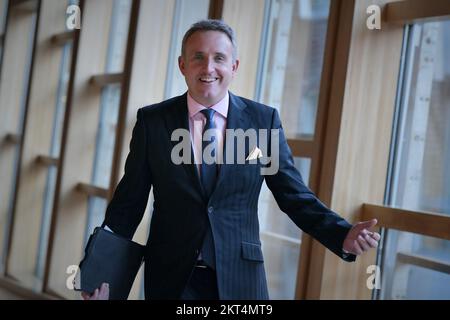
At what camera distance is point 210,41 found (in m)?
1.48

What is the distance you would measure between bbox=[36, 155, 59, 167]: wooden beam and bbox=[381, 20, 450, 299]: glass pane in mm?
1386

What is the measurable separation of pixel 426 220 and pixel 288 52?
3.46 ft

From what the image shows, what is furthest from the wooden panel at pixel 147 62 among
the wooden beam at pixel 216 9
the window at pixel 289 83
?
the window at pixel 289 83

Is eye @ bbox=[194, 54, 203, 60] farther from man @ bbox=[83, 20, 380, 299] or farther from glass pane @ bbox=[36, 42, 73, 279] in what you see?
glass pane @ bbox=[36, 42, 73, 279]

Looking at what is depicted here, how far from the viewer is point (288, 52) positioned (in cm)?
290

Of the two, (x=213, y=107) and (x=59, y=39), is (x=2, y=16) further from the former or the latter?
(x=213, y=107)

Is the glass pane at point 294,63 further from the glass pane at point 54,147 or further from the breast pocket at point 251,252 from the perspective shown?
the breast pocket at point 251,252

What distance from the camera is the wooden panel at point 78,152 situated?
8.90ft

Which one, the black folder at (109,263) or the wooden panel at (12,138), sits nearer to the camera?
the black folder at (109,263)

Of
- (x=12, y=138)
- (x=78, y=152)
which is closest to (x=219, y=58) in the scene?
(x=12, y=138)

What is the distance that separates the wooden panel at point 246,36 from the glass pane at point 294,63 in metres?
0.10

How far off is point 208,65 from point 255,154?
0.22 m
